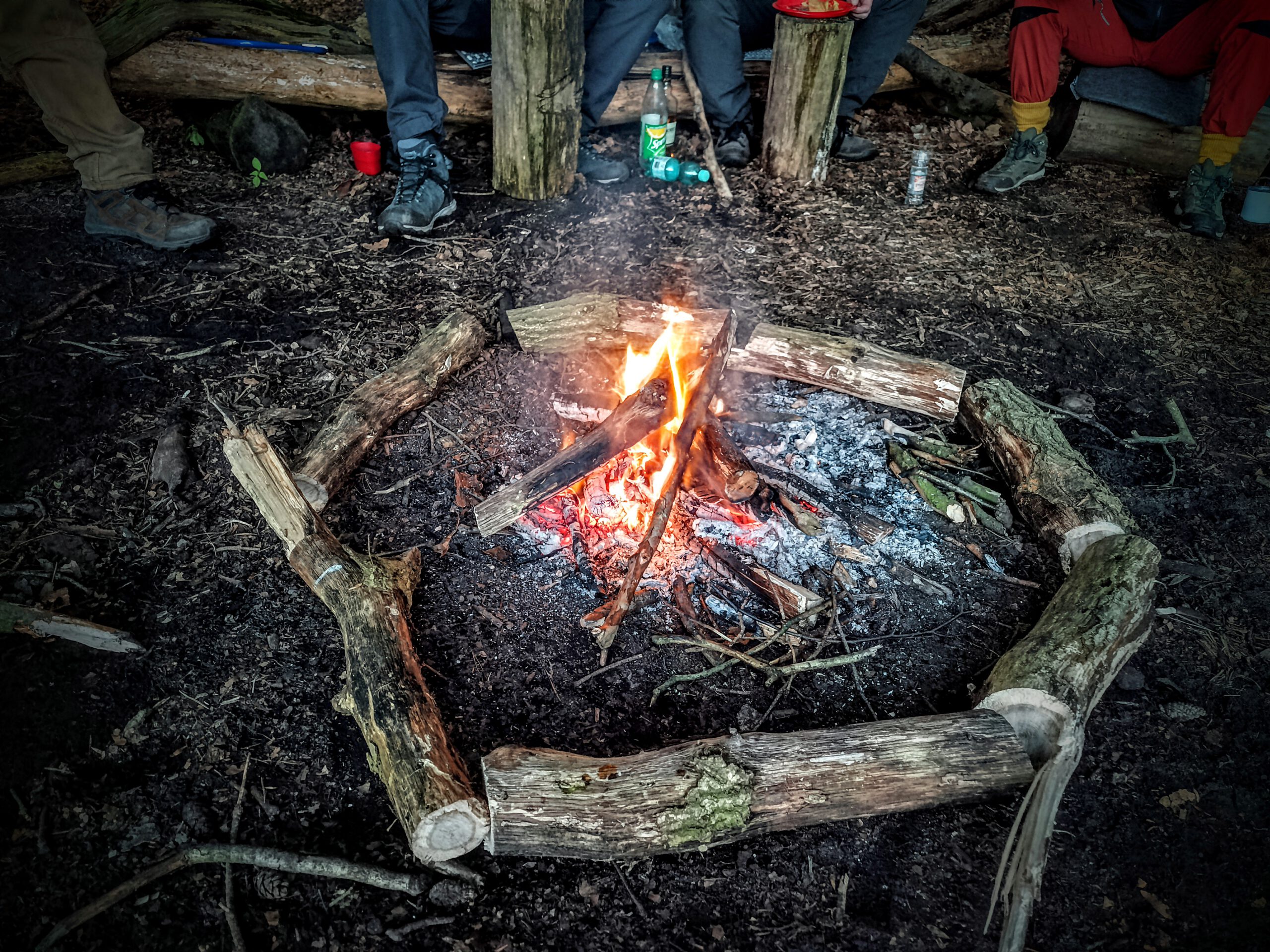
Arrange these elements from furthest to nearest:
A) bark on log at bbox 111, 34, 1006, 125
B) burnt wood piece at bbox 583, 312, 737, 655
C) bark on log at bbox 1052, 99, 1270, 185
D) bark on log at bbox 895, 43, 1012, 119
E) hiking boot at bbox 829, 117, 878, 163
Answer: bark on log at bbox 895, 43, 1012, 119
hiking boot at bbox 829, 117, 878, 163
bark on log at bbox 1052, 99, 1270, 185
bark on log at bbox 111, 34, 1006, 125
burnt wood piece at bbox 583, 312, 737, 655

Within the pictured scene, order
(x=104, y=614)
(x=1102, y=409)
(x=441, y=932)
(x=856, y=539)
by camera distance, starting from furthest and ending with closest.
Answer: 1. (x=1102, y=409)
2. (x=856, y=539)
3. (x=104, y=614)
4. (x=441, y=932)

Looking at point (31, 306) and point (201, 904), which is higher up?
point (31, 306)

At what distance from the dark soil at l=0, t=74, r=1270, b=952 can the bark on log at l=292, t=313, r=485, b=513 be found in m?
0.11

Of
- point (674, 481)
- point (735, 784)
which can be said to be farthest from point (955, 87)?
point (735, 784)

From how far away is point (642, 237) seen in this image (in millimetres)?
5188

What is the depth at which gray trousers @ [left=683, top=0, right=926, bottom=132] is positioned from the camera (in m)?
5.68

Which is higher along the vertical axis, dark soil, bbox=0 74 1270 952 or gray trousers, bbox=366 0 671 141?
gray trousers, bbox=366 0 671 141

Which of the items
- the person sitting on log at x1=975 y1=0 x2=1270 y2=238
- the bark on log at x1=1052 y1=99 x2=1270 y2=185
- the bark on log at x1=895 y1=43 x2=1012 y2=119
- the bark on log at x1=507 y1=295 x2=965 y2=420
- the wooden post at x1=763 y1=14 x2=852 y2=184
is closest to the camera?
the bark on log at x1=507 y1=295 x2=965 y2=420

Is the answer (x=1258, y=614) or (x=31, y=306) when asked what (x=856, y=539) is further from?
(x=31, y=306)

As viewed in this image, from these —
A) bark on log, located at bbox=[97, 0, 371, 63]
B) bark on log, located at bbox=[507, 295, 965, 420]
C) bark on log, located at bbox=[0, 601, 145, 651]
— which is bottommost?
bark on log, located at bbox=[0, 601, 145, 651]

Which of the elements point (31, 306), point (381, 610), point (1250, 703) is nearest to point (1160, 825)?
point (1250, 703)

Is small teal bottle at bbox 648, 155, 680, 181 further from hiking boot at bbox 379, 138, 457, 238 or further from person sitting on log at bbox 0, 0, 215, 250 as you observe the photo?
person sitting on log at bbox 0, 0, 215, 250

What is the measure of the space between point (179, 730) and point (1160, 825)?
3.11m

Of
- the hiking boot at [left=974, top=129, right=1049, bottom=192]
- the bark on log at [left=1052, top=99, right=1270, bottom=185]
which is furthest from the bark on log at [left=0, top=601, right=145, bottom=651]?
the bark on log at [left=1052, top=99, right=1270, bottom=185]
